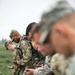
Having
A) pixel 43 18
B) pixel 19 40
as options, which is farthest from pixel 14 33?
pixel 43 18

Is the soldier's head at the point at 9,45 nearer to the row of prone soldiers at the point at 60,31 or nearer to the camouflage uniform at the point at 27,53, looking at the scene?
the camouflage uniform at the point at 27,53

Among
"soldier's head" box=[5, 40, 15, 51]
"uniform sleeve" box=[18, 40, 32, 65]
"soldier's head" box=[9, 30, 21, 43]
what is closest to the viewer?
"uniform sleeve" box=[18, 40, 32, 65]

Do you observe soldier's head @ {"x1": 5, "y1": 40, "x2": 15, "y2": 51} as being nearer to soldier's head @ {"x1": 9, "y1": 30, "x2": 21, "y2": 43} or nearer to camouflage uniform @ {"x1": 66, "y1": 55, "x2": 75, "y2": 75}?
soldier's head @ {"x1": 9, "y1": 30, "x2": 21, "y2": 43}

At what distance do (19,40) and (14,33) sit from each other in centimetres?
19

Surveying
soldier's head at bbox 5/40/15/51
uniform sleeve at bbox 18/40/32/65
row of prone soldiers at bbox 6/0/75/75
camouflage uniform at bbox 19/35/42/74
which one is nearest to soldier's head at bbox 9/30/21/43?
soldier's head at bbox 5/40/15/51

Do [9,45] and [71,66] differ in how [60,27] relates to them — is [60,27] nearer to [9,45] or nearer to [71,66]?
[71,66]

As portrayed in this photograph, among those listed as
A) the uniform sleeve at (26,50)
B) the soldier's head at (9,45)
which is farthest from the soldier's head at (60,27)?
the soldier's head at (9,45)

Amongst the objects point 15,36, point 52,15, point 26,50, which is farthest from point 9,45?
point 52,15

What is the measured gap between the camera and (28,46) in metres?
6.50

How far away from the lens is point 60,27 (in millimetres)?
1625

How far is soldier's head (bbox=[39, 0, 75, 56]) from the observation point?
1638mm

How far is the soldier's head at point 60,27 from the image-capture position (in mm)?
1638

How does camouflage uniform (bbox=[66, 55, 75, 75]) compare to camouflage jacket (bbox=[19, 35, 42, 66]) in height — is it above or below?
below

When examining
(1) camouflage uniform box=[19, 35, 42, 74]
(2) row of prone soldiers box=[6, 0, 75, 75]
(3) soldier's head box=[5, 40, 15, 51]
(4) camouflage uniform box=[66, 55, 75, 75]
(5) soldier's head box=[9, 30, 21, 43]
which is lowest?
(4) camouflage uniform box=[66, 55, 75, 75]
